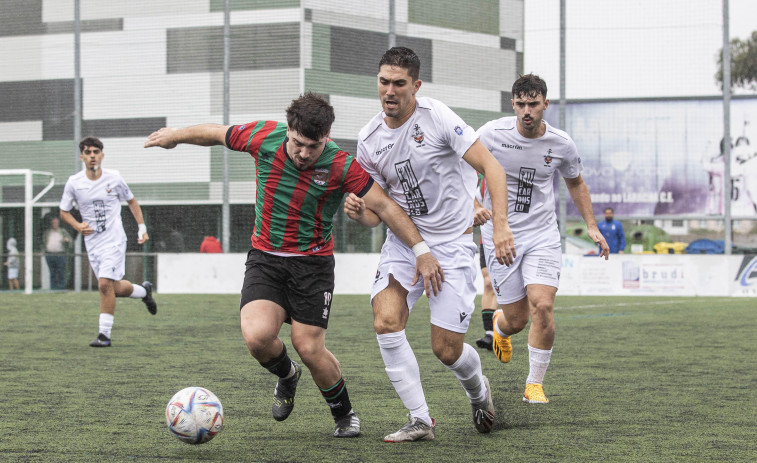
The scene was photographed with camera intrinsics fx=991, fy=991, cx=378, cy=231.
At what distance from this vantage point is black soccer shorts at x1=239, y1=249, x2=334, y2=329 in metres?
4.95

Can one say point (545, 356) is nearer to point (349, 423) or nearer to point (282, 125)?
point (349, 423)

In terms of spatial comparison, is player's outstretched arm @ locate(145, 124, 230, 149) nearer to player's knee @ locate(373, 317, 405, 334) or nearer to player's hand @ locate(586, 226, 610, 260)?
player's knee @ locate(373, 317, 405, 334)

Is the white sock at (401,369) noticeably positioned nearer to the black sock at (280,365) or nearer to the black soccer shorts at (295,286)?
the black soccer shorts at (295,286)

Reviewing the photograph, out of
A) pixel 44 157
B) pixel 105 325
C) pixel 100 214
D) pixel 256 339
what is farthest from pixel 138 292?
pixel 44 157

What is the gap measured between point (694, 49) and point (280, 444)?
52.3ft

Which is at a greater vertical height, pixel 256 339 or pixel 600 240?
pixel 600 240

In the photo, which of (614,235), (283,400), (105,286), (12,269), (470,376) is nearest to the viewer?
(470,376)

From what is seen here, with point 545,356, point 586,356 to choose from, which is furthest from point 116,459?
point 586,356

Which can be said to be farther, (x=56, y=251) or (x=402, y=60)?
(x=56, y=251)

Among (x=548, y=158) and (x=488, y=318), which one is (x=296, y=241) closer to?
(x=548, y=158)

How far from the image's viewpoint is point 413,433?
466cm

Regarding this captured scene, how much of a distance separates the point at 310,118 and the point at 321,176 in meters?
0.41

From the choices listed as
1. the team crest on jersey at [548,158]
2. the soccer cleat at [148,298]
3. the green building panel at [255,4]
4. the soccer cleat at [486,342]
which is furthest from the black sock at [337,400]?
the green building panel at [255,4]

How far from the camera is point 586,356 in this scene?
8.66 meters
